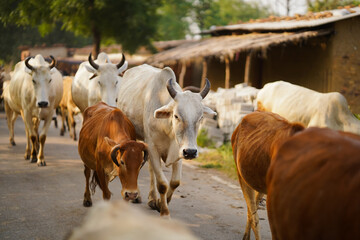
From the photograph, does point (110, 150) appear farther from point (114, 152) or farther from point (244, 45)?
point (244, 45)

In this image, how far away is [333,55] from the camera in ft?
41.3

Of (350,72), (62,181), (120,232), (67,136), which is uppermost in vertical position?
(120,232)

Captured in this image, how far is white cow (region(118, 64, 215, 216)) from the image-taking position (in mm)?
4805

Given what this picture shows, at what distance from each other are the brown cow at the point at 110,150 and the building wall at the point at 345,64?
338 inches

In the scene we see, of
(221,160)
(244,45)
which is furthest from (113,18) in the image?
(221,160)

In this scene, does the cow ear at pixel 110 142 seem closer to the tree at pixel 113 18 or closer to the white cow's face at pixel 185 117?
the white cow's face at pixel 185 117

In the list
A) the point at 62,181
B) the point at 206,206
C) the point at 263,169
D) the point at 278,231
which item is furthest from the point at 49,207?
the point at 278,231

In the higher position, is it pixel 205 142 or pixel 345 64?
pixel 345 64

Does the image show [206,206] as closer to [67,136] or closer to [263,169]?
[263,169]

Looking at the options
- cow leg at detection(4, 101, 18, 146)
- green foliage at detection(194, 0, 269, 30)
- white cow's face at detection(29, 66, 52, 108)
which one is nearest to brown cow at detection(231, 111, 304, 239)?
white cow's face at detection(29, 66, 52, 108)

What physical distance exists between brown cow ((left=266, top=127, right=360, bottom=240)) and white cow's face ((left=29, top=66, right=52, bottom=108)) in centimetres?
634

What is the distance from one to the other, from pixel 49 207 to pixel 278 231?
11.7 feet

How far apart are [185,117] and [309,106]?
A: 14.5 feet

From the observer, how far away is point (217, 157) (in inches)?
382
